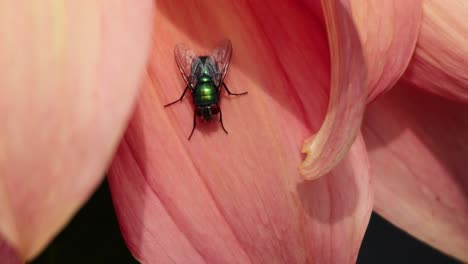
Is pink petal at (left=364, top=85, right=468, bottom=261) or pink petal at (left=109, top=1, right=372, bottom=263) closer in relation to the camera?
pink petal at (left=109, top=1, right=372, bottom=263)

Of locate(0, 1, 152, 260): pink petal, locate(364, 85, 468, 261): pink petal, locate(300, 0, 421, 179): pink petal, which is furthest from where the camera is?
locate(364, 85, 468, 261): pink petal

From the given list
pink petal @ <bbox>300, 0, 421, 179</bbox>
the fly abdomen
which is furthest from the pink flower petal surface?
the fly abdomen

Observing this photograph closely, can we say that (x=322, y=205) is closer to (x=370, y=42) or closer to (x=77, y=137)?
(x=370, y=42)

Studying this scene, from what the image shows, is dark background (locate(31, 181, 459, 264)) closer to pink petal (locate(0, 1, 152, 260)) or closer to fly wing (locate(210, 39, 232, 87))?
fly wing (locate(210, 39, 232, 87))

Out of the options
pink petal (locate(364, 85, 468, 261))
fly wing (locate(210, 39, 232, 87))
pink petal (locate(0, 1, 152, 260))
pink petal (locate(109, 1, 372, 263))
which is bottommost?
pink petal (locate(364, 85, 468, 261))

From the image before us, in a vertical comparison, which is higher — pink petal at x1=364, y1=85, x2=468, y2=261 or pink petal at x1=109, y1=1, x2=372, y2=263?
pink petal at x1=109, y1=1, x2=372, y2=263

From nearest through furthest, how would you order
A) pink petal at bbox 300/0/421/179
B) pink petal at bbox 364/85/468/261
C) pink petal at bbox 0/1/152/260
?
pink petal at bbox 0/1/152/260 → pink petal at bbox 300/0/421/179 → pink petal at bbox 364/85/468/261

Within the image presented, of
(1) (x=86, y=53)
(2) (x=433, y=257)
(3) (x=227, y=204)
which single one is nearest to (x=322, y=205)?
(3) (x=227, y=204)
